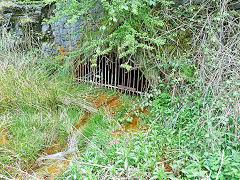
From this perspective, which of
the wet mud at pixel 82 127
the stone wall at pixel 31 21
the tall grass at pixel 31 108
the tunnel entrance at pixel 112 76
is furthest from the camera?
the stone wall at pixel 31 21

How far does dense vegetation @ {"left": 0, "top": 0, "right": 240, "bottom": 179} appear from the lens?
6.40 feet

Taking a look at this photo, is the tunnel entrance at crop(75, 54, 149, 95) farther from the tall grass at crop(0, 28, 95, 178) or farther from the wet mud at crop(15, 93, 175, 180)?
the tall grass at crop(0, 28, 95, 178)

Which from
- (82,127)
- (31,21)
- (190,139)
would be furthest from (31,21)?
(190,139)

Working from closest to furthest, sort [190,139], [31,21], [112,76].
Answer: [190,139], [112,76], [31,21]

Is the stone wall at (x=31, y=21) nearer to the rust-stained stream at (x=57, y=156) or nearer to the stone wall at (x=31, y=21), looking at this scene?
the stone wall at (x=31, y=21)

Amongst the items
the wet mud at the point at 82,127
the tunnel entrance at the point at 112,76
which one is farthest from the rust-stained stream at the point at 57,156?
the tunnel entrance at the point at 112,76

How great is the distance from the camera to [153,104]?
2.95 metres

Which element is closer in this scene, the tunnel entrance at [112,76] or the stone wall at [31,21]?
the tunnel entrance at [112,76]

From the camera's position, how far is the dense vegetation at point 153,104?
1951mm

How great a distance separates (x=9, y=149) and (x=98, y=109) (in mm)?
1505

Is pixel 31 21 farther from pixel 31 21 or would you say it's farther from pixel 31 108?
pixel 31 108

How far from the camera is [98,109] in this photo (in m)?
3.49

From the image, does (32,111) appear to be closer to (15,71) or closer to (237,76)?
(15,71)

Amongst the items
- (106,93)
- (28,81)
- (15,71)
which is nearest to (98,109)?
(106,93)
